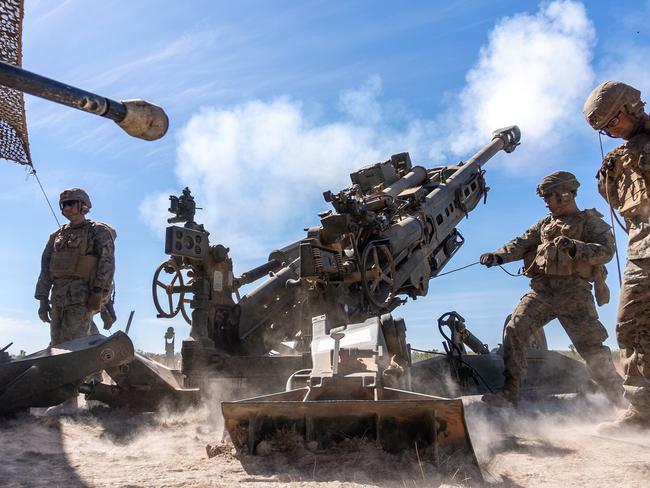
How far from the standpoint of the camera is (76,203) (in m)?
6.47

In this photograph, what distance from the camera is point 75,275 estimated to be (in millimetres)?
6277

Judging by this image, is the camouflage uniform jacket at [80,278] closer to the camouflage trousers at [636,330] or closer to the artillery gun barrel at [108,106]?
the artillery gun barrel at [108,106]

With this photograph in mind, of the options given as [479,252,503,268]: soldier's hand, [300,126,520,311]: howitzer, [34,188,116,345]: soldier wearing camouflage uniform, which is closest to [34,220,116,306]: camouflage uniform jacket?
[34,188,116,345]: soldier wearing camouflage uniform

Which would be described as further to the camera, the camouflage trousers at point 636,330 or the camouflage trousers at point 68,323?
the camouflage trousers at point 68,323

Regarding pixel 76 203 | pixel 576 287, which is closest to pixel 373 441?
pixel 576 287

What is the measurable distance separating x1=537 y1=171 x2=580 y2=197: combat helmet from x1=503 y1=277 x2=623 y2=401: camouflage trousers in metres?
0.92

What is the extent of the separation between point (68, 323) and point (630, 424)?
5.35m

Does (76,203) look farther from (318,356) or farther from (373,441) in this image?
(373,441)

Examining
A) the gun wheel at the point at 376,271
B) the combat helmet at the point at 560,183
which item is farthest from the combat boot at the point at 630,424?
the gun wheel at the point at 376,271

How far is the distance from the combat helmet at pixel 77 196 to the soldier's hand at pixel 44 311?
107cm

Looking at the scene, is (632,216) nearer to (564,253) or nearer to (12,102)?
(564,253)

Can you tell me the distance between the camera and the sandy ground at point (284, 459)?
2.85m

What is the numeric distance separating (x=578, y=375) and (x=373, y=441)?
4724 millimetres

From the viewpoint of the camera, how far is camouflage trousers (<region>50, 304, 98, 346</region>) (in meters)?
6.22
